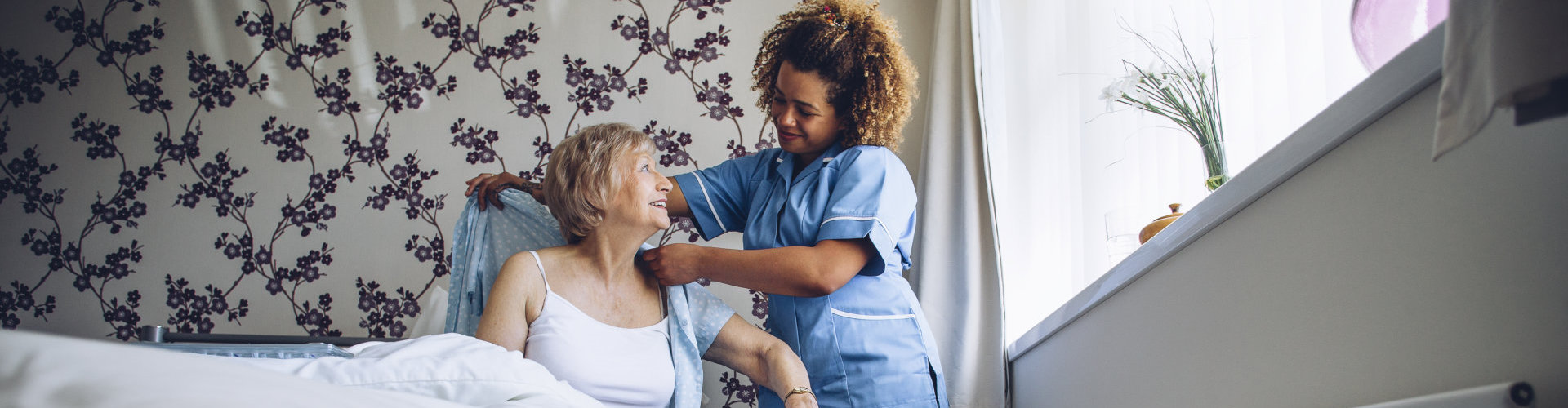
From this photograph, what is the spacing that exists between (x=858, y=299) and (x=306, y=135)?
1.90 metres

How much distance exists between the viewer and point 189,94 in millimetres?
2709

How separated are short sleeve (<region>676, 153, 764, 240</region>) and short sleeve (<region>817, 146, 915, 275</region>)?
0.32m

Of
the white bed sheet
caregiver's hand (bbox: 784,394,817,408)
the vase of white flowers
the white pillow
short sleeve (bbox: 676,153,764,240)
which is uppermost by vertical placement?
the vase of white flowers

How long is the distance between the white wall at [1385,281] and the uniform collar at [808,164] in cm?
73

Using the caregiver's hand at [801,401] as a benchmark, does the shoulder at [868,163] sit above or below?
above

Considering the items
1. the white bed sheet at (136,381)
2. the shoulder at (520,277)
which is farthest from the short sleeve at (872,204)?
the white bed sheet at (136,381)

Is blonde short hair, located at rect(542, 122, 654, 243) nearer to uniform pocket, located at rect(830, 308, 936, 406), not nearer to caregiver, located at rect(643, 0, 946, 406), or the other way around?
caregiver, located at rect(643, 0, 946, 406)

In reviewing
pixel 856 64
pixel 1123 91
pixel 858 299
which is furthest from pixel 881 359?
pixel 1123 91

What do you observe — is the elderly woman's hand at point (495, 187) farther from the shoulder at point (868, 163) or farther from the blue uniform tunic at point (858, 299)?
the shoulder at point (868, 163)

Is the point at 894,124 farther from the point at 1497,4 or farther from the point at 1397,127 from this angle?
the point at 1497,4

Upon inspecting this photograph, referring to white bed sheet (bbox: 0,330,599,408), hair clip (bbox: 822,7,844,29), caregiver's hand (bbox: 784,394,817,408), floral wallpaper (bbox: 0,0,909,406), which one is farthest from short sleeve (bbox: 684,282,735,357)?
white bed sheet (bbox: 0,330,599,408)

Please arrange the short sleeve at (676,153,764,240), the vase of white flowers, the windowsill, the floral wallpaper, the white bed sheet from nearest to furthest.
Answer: the white bed sheet, the windowsill, the vase of white flowers, the short sleeve at (676,153,764,240), the floral wallpaper

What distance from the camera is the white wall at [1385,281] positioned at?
2.26 ft

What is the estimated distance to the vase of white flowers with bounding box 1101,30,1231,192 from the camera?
156 centimetres
